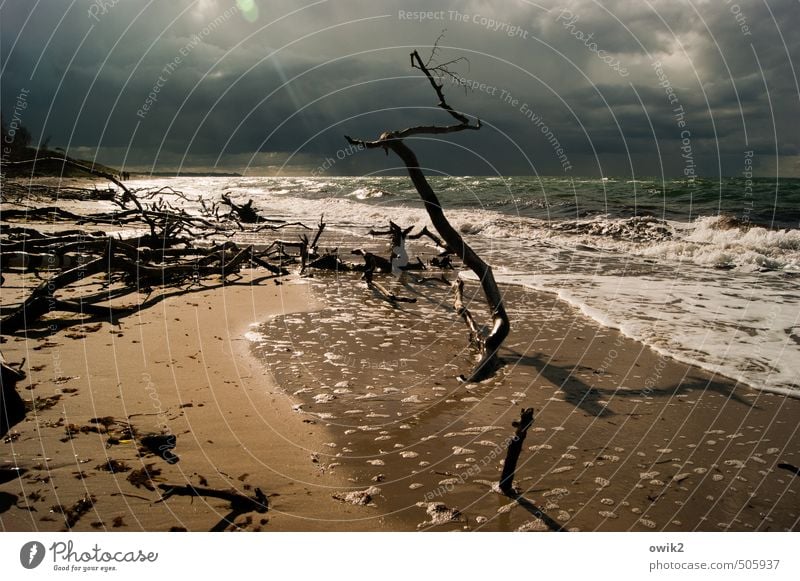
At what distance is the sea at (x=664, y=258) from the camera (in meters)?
8.51

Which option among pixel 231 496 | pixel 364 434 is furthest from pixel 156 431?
pixel 364 434

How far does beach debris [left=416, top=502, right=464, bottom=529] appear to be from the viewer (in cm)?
376

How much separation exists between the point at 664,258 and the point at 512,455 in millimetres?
17671

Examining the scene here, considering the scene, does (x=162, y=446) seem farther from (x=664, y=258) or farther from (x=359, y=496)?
(x=664, y=258)

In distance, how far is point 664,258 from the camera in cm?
1895

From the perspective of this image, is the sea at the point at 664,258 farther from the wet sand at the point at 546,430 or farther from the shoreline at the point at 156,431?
the shoreline at the point at 156,431

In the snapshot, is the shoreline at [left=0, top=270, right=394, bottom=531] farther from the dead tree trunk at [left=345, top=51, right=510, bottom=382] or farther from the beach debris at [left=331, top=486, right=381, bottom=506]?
the dead tree trunk at [left=345, top=51, right=510, bottom=382]

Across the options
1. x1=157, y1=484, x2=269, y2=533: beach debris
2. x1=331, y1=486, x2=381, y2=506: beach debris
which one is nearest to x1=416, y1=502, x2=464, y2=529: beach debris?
x1=331, y1=486, x2=381, y2=506: beach debris

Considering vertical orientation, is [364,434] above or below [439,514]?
above

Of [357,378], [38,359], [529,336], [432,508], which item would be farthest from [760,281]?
[38,359]

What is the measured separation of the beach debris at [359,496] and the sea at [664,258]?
5.66m

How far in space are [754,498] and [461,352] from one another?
417cm

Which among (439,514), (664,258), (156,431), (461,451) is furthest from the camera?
(664,258)

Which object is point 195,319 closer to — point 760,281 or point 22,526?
point 22,526
